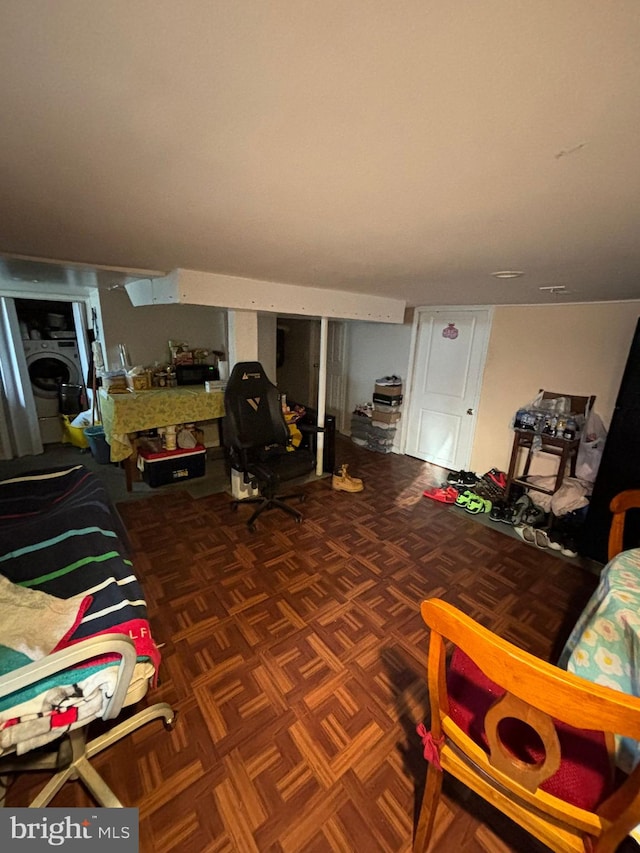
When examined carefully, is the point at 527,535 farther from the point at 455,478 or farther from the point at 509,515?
the point at 455,478

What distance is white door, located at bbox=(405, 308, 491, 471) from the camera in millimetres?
3781

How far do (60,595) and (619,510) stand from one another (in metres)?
2.46

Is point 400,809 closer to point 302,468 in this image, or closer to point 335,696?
point 335,696

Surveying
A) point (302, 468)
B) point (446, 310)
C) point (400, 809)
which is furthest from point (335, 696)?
point (446, 310)

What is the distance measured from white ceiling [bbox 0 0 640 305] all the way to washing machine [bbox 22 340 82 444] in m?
3.62

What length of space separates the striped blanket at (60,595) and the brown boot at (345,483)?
2.15m

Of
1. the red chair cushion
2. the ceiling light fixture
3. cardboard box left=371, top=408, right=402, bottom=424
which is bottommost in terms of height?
the red chair cushion

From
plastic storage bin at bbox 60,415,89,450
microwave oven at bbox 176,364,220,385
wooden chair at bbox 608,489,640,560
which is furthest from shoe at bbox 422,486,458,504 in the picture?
plastic storage bin at bbox 60,415,89,450

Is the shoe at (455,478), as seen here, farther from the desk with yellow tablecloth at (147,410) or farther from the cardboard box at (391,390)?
the desk with yellow tablecloth at (147,410)

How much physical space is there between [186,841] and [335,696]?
0.68 m

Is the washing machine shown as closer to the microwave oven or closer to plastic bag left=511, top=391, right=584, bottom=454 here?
the microwave oven

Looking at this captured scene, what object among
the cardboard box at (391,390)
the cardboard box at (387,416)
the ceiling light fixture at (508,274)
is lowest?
the cardboard box at (387,416)

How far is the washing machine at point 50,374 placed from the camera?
4191mm

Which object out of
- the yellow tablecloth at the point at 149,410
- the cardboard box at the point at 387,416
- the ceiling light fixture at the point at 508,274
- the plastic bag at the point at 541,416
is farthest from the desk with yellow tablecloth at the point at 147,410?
the plastic bag at the point at 541,416
